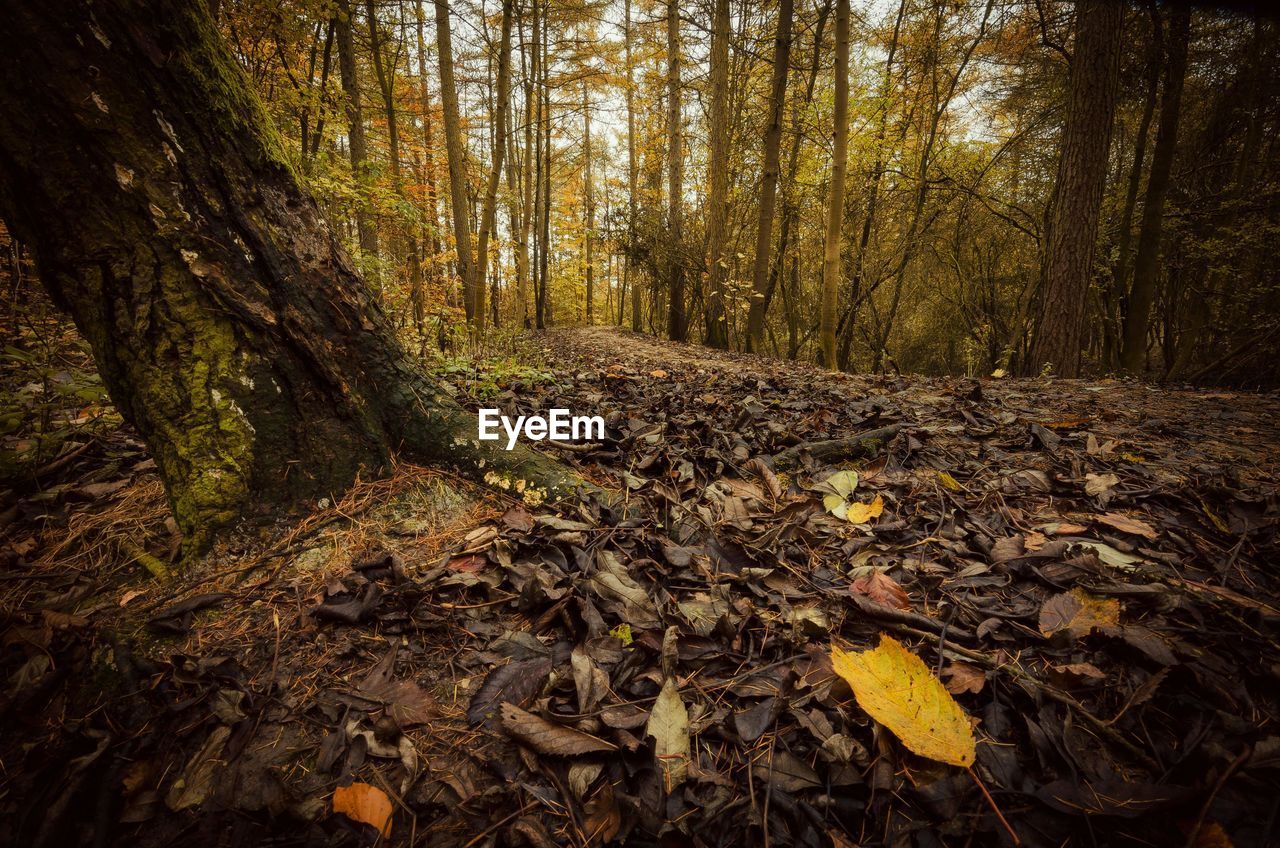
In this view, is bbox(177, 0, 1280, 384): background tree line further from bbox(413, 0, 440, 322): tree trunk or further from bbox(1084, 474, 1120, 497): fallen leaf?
bbox(1084, 474, 1120, 497): fallen leaf

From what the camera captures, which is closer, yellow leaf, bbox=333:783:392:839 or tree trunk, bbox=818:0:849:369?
yellow leaf, bbox=333:783:392:839

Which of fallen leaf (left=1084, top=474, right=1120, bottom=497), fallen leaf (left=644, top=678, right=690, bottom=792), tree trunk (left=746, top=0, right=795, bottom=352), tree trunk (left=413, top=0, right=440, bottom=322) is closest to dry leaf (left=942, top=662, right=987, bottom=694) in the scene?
fallen leaf (left=644, top=678, right=690, bottom=792)

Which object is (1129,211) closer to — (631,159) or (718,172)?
(718,172)

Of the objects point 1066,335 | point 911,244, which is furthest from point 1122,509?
point 911,244

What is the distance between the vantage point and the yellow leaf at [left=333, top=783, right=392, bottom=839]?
105cm

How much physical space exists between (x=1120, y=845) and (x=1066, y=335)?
6213 mm

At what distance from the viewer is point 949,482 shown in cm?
221

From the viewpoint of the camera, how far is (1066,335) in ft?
17.6

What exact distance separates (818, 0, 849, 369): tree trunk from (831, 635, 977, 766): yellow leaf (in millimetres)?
6853

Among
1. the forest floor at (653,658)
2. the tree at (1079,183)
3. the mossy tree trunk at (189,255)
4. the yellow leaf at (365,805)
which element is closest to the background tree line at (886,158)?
the tree at (1079,183)

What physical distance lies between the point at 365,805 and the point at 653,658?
76 centimetres

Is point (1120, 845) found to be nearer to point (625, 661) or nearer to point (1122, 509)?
point (625, 661)

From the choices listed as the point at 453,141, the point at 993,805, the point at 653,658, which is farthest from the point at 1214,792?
the point at 453,141

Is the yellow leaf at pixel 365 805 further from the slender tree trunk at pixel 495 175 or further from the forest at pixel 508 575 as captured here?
the slender tree trunk at pixel 495 175
